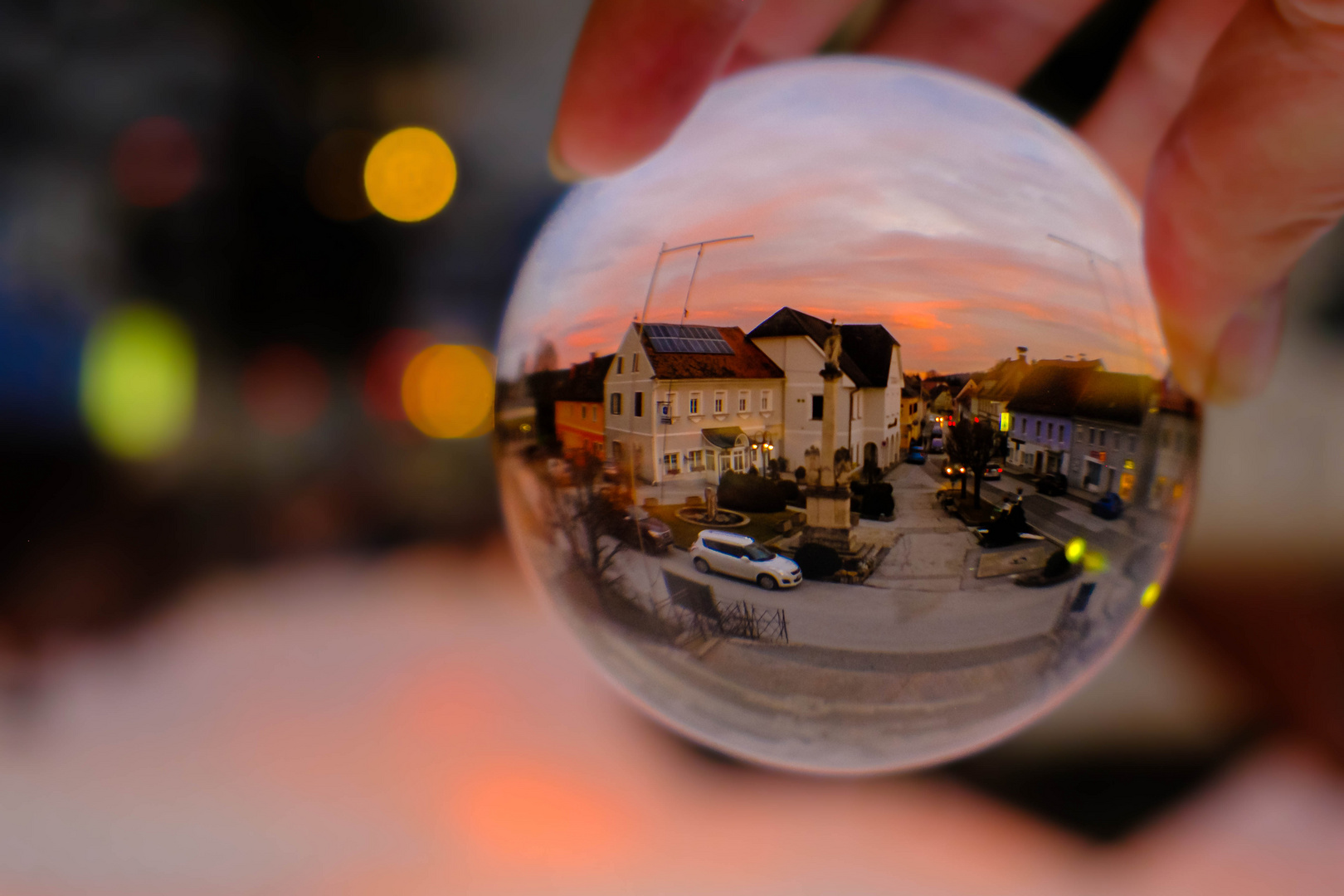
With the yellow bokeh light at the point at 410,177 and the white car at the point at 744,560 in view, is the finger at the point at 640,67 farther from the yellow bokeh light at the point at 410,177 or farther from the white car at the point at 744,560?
the yellow bokeh light at the point at 410,177

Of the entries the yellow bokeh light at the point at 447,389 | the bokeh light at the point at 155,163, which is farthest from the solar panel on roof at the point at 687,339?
the bokeh light at the point at 155,163

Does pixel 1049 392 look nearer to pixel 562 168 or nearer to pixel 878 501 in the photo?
pixel 878 501

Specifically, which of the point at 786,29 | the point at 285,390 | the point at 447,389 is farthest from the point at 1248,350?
the point at 285,390

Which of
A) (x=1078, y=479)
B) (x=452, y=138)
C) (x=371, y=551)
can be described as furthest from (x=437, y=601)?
(x=1078, y=479)

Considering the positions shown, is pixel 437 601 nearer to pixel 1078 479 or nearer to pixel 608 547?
pixel 608 547

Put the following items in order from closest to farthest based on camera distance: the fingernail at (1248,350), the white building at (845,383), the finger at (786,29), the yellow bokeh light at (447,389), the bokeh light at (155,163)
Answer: the white building at (845,383), the fingernail at (1248,350), the finger at (786,29), the bokeh light at (155,163), the yellow bokeh light at (447,389)
